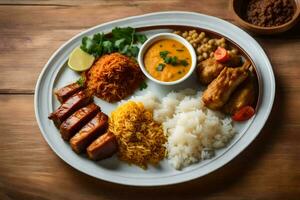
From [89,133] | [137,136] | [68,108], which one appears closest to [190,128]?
[137,136]

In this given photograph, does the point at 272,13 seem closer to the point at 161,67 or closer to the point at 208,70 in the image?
the point at 208,70

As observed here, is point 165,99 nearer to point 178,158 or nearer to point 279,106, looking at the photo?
point 178,158

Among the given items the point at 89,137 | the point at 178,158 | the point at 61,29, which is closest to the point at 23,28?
the point at 61,29

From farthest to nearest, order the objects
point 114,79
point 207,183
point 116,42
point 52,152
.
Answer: point 116,42, point 114,79, point 52,152, point 207,183

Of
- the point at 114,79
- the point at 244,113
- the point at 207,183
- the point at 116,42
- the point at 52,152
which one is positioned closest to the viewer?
the point at 207,183

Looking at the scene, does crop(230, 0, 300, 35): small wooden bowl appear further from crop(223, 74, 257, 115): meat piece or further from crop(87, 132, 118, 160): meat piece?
crop(87, 132, 118, 160): meat piece

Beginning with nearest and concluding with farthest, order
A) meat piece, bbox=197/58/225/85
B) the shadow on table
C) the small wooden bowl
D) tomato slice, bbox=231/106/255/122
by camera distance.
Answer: the shadow on table → tomato slice, bbox=231/106/255/122 → meat piece, bbox=197/58/225/85 → the small wooden bowl

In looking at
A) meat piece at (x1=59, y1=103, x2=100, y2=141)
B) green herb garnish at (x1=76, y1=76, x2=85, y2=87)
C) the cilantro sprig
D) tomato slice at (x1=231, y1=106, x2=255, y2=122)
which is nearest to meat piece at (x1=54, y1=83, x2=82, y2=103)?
green herb garnish at (x1=76, y1=76, x2=85, y2=87)
